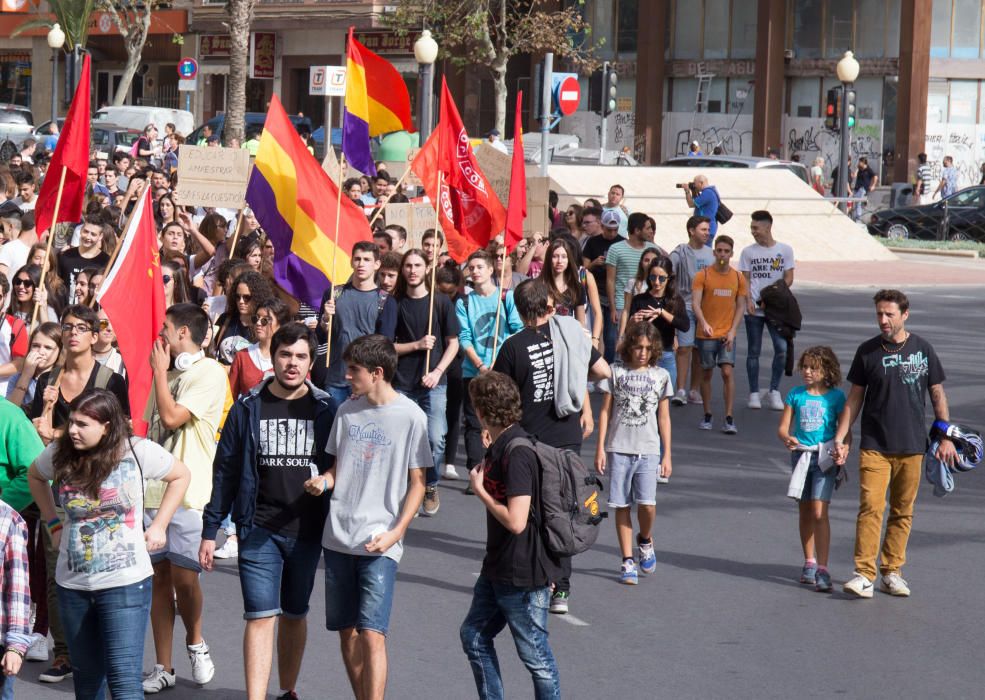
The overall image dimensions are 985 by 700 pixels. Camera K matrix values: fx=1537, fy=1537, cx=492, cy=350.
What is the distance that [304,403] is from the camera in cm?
605

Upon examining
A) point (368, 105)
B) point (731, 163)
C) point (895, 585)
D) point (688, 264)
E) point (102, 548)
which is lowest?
point (895, 585)

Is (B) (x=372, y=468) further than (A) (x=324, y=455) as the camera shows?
No

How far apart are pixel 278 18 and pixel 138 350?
4558 centimetres

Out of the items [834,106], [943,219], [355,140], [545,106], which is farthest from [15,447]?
[943,219]

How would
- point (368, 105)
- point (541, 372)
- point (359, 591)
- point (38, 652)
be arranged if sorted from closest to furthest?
point (359, 591) → point (38, 652) → point (541, 372) → point (368, 105)

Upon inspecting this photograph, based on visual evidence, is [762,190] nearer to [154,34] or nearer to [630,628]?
[630,628]

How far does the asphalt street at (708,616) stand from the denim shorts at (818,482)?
1.69 ft

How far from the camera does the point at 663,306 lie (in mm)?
11805

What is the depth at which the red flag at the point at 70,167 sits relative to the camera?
9.57 meters

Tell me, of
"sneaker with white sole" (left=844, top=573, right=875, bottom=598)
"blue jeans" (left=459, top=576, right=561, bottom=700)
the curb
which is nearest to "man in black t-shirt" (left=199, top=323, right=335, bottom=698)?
"blue jeans" (left=459, top=576, right=561, bottom=700)

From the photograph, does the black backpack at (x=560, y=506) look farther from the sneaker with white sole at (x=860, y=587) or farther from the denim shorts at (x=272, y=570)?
the sneaker with white sole at (x=860, y=587)

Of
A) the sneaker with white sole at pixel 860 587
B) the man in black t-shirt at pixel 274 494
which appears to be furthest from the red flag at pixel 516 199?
the man in black t-shirt at pixel 274 494

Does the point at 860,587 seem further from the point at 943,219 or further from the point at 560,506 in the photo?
the point at 943,219

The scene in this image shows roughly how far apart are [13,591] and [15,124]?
118 ft
